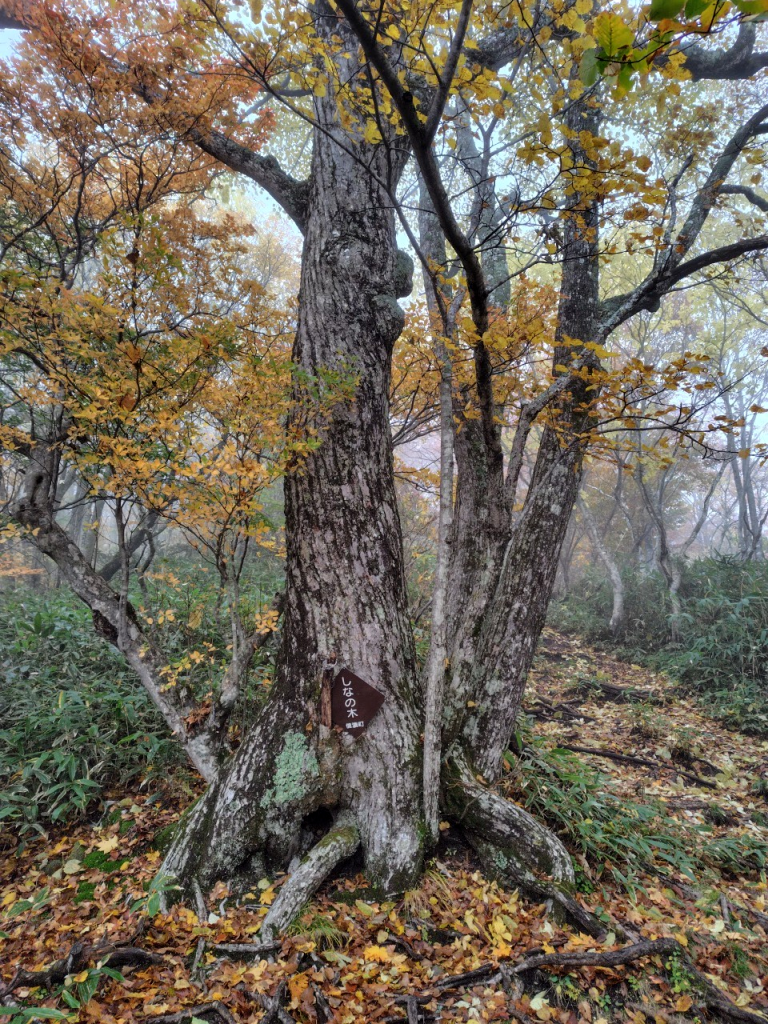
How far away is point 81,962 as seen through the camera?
7.66 ft

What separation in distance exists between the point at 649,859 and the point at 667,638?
6.79 meters

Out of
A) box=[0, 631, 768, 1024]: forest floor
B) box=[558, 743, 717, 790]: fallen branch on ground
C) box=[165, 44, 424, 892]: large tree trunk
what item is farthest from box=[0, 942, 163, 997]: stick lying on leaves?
box=[558, 743, 717, 790]: fallen branch on ground

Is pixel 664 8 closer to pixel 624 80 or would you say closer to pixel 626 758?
pixel 624 80

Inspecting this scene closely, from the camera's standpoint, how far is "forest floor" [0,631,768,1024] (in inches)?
87.6

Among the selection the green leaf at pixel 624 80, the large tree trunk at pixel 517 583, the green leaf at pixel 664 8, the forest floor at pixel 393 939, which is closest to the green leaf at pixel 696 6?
the green leaf at pixel 664 8

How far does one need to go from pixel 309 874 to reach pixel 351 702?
90 cm

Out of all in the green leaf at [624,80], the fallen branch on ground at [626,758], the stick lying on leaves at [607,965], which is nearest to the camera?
the green leaf at [624,80]

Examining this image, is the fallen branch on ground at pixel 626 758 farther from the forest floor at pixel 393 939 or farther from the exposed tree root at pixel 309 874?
the exposed tree root at pixel 309 874

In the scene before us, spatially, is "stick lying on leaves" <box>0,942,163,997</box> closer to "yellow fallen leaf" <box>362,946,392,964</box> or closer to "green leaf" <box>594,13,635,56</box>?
"yellow fallen leaf" <box>362,946,392,964</box>

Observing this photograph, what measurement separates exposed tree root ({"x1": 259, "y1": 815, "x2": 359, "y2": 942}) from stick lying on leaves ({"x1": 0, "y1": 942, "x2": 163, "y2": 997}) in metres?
0.56

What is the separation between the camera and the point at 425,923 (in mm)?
2670

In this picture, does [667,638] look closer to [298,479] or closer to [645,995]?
[645,995]

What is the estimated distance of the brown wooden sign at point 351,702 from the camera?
2.93 meters

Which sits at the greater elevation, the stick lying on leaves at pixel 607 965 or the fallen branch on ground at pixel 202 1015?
the stick lying on leaves at pixel 607 965
